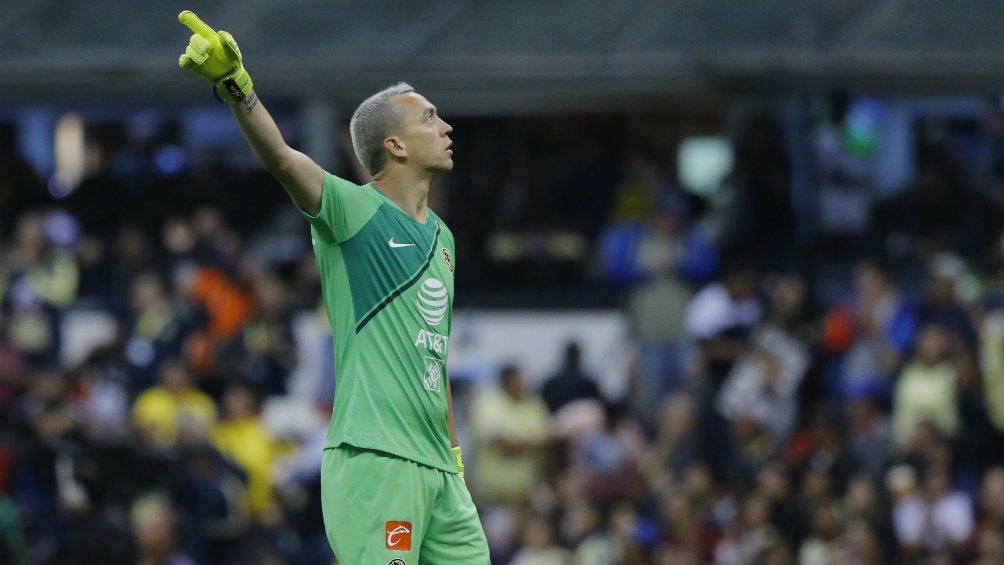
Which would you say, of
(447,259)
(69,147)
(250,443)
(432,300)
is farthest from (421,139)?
(69,147)

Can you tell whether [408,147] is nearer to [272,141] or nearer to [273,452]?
[272,141]

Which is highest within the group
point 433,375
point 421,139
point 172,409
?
point 421,139

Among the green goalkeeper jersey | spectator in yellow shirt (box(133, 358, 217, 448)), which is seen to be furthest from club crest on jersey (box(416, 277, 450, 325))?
spectator in yellow shirt (box(133, 358, 217, 448))

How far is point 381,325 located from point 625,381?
30.5 ft

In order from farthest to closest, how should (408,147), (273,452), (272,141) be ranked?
(273,452), (408,147), (272,141)

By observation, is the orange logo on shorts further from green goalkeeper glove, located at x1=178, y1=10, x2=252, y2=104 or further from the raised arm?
green goalkeeper glove, located at x1=178, y1=10, x2=252, y2=104

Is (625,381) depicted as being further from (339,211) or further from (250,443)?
(339,211)

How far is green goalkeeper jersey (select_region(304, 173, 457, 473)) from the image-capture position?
629 cm

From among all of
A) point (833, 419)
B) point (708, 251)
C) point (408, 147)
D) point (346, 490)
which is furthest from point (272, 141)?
point (708, 251)

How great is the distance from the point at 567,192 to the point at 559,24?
96.9 inches

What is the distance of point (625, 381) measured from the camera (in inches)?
611

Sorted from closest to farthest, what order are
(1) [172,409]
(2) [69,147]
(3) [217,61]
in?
(3) [217,61], (1) [172,409], (2) [69,147]

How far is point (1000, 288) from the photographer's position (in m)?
14.1

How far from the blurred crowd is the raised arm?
692cm
